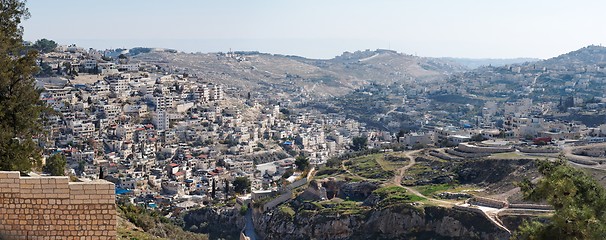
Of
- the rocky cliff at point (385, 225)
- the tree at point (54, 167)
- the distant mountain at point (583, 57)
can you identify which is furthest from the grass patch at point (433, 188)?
the distant mountain at point (583, 57)

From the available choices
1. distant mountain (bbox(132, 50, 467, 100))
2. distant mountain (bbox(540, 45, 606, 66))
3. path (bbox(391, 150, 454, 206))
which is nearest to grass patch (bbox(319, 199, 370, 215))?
path (bbox(391, 150, 454, 206))

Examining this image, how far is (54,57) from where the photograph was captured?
242 feet

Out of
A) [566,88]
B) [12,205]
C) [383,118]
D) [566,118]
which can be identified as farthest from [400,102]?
[12,205]

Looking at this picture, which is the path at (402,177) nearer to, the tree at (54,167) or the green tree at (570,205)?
the tree at (54,167)

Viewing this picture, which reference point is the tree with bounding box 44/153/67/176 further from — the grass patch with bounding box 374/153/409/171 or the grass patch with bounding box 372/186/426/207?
the grass patch with bounding box 374/153/409/171

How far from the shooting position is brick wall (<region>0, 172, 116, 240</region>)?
21.5ft

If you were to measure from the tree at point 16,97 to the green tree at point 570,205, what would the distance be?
8.69 meters

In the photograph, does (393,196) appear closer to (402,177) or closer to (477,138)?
(402,177)

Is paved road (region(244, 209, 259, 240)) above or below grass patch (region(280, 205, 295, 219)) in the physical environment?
below

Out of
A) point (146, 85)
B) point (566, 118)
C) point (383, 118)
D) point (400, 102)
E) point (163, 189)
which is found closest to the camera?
point (163, 189)

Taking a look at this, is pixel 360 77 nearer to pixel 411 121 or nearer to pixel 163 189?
pixel 411 121

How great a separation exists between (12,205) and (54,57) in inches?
2860

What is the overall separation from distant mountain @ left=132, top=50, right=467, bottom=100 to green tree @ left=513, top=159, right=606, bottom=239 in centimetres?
10296

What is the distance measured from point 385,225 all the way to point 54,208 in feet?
82.9
